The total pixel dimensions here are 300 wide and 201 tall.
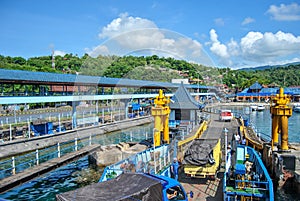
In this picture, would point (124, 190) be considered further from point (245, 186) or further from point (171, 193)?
point (245, 186)

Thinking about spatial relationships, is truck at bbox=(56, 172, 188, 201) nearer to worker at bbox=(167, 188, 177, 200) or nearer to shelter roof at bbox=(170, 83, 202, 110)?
worker at bbox=(167, 188, 177, 200)

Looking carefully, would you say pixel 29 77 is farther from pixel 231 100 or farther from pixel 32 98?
pixel 231 100

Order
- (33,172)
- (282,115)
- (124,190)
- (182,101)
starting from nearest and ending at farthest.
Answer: (124,190) < (33,172) < (282,115) < (182,101)

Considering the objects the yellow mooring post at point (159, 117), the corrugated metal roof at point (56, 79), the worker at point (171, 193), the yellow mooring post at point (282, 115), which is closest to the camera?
the worker at point (171, 193)

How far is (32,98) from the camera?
2167 centimetres

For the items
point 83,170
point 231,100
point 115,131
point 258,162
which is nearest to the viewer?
point 258,162

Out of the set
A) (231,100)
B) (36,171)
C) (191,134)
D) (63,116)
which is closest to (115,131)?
(63,116)

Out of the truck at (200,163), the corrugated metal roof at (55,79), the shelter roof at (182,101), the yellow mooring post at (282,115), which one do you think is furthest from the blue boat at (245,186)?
the corrugated metal roof at (55,79)

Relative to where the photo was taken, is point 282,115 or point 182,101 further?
point 182,101

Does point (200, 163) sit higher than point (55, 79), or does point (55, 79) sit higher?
point (55, 79)

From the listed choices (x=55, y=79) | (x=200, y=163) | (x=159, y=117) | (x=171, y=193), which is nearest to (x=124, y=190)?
(x=171, y=193)

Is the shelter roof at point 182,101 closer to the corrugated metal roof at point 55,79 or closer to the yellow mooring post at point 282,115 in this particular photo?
the corrugated metal roof at point 55,79

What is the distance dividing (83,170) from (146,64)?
9.83m

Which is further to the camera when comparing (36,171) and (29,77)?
(29,77)
